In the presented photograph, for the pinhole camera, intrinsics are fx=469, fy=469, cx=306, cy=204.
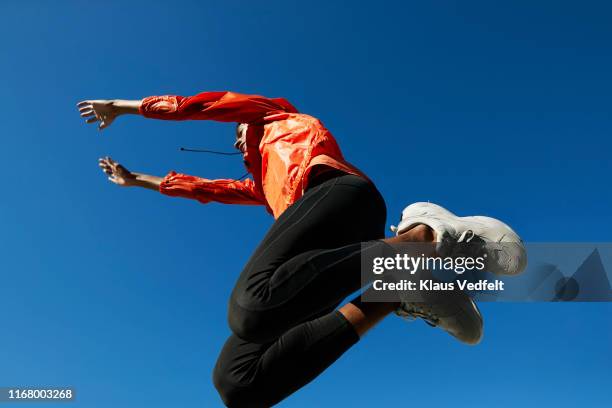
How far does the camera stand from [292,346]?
2.89m

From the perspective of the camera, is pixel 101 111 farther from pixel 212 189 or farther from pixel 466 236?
pixel 466 236

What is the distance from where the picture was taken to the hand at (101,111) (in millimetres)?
3607

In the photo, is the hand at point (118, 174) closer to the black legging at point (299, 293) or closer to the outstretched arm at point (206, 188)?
the outstretched arm at point (206, 188)

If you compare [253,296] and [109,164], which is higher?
[109,164]

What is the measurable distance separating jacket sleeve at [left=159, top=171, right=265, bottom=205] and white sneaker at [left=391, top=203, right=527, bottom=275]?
1.60 m

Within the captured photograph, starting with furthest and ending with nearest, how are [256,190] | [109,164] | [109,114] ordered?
[109,164]
[256,190]
[109,114]

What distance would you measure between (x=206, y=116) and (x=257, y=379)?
5.94 feet

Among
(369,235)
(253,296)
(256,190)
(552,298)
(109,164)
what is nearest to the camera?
(253,296)

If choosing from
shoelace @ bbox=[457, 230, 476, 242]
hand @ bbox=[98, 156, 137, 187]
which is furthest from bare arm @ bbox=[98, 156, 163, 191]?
shoelace @ bbox=[457, 230, 476, 242]

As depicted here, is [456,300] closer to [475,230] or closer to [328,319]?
[475,230]

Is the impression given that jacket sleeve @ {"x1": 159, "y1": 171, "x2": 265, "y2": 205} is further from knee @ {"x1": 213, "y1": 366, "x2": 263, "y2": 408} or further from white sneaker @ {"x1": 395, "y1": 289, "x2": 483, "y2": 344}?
A: white sneaker @ {"x1": 395, "y1": 289, "x2": 483, "y2": 344}

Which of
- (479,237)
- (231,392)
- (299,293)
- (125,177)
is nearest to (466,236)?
(479,237)

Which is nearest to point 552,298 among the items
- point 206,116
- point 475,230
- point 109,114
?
point 475,230

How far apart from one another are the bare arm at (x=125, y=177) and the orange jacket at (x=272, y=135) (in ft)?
3.84
